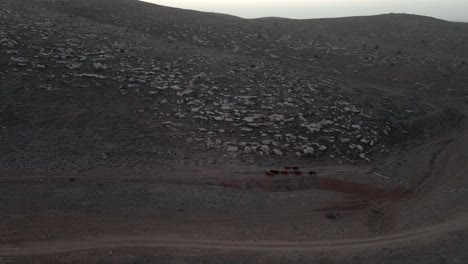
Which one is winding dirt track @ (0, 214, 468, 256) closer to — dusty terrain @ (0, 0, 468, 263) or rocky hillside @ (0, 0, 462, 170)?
dusty terrain @ (0, 0, 468, 263)

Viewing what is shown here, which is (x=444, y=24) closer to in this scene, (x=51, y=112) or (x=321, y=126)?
(x=321, y=126)

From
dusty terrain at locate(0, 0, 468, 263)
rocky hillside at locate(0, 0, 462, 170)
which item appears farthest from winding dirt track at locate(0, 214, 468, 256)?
rocky hillside at locate(0, 0, 462, 170)

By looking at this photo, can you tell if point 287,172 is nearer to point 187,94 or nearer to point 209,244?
point 209,244

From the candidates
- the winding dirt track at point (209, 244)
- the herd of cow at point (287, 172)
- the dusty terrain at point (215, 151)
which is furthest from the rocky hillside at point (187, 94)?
the winding dirt track at point (209, 244)

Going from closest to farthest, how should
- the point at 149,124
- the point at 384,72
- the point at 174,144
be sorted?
the point at 174,144
the point at 149,124
the point at 384,72

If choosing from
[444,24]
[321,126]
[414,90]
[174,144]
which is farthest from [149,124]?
[444,24]

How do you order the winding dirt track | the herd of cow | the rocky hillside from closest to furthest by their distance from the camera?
the winding dirt track → the herd of cow → the rocky hillside

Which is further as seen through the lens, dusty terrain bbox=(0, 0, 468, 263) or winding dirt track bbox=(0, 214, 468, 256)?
dusty terrain bbox=(0, 0, 468, 263)
